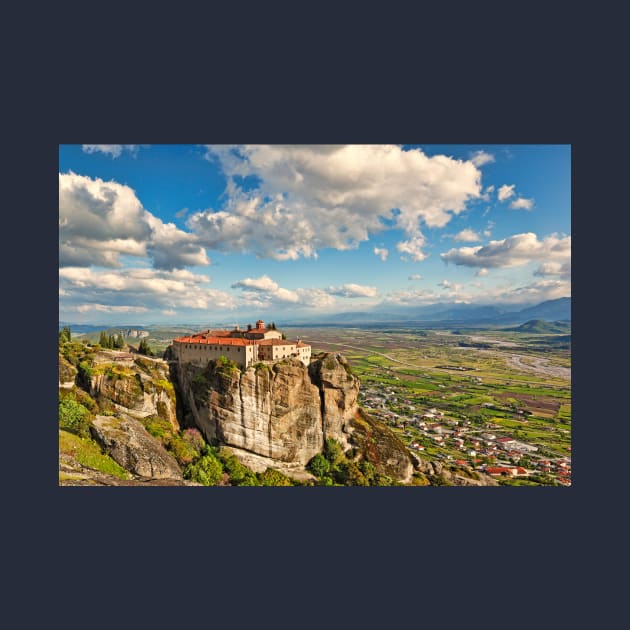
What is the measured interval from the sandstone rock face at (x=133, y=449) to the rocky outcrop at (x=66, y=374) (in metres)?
2.41

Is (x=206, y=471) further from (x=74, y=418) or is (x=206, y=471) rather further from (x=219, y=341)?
(x=219, y=341)

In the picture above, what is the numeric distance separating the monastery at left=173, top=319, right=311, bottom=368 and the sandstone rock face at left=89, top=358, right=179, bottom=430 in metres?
2.00

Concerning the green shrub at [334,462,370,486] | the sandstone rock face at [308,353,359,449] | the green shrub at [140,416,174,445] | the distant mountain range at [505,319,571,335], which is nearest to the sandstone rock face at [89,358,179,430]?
the green shrub at [140,416,174,445]

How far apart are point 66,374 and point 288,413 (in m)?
11.2

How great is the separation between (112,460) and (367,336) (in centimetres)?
6662

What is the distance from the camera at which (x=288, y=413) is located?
1688cm

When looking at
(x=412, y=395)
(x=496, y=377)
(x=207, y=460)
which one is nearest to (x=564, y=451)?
(x=412, y=395)

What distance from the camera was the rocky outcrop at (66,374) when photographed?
1552 centimetres

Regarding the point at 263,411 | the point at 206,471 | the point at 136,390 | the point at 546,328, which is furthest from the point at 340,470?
the point at 546,328

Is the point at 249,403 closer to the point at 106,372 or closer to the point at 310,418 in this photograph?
the point at 310,418

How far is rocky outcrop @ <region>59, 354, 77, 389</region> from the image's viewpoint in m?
15.5

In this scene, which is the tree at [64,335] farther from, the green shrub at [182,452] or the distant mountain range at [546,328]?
the distant mountain range at [546,328]

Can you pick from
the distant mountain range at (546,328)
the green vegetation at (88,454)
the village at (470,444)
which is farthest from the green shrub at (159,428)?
the distant mountain range at (546,328)

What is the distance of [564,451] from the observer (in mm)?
25062
